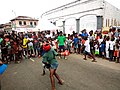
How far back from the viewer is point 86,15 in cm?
2061

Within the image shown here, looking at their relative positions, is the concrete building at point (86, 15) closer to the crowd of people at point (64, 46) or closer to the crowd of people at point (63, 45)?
the crowd of people at point (64, 46)

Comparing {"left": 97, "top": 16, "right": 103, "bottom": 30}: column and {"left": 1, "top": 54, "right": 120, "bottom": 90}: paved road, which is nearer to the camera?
{"left": 1, "top": 54, "right": 120, "bottom": 90}: paved road

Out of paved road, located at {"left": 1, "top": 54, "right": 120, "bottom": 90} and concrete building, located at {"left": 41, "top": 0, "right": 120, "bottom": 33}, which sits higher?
concrete building, located at {"left": 41, "top": 0, "right": 120, "bottom": 33}

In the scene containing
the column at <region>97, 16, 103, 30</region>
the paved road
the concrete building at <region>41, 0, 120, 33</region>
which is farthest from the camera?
the concrete building at <region>41, 0, 120, 33</region>

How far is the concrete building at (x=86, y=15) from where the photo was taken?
720 inches

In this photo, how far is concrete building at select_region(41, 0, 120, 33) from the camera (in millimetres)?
18281

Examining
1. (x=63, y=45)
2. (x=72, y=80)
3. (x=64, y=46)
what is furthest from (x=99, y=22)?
(x=72, y=80)

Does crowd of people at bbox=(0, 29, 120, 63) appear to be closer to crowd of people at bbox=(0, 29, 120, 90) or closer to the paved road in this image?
crowd of people at bbox=(0, 29, 120, 90)

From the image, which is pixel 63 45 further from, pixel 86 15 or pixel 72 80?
pixel 86 15

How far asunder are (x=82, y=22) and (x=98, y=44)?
11.5m

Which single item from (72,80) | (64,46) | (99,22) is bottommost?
(72,80)

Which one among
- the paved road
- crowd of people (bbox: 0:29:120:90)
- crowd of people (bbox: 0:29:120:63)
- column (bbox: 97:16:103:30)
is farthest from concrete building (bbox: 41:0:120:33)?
the paved road

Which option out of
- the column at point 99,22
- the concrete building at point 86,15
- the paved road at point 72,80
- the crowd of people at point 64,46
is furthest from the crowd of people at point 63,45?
the column at point 99,22

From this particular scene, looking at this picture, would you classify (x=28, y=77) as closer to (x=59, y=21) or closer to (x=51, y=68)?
(x=51, y=68)
